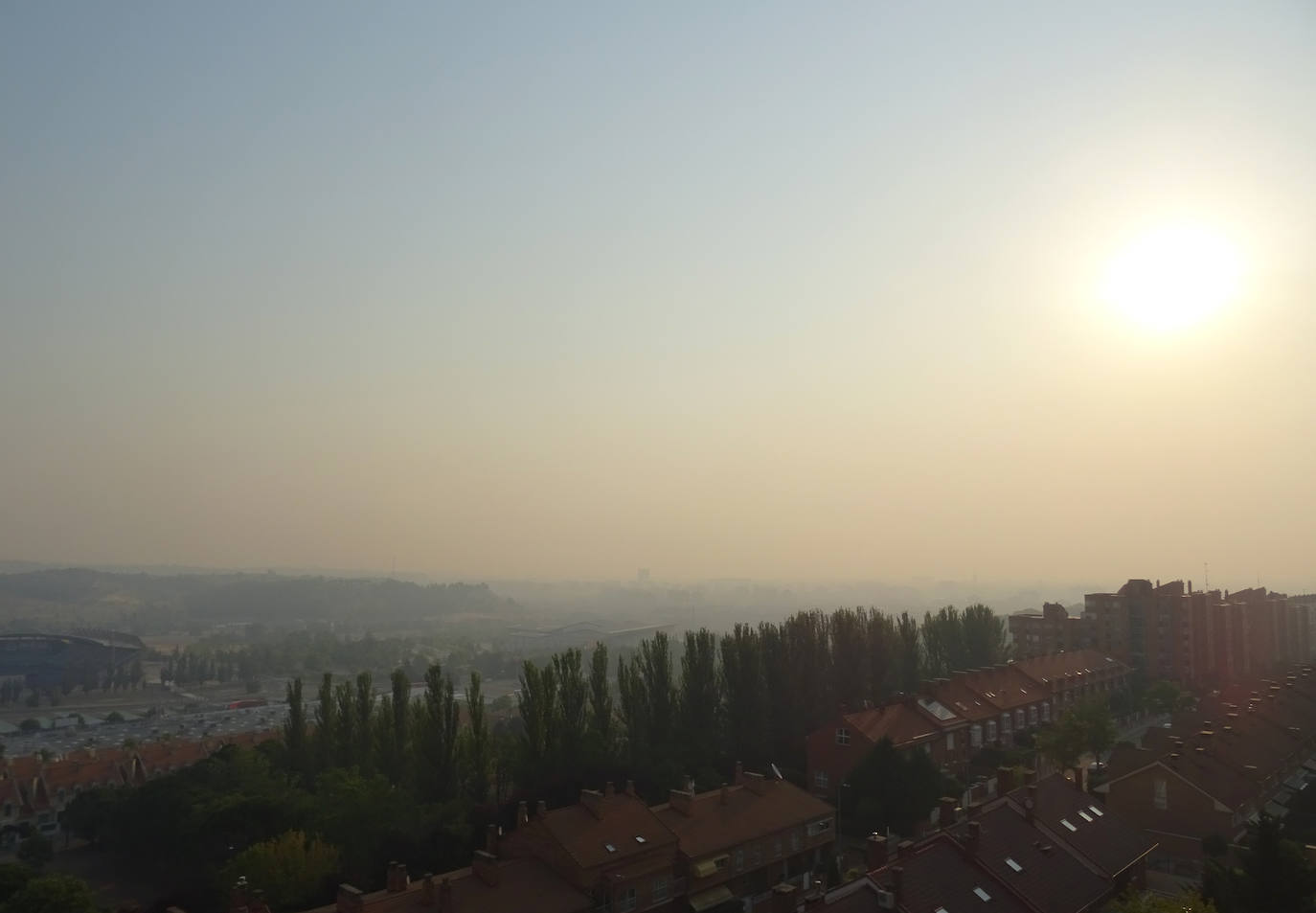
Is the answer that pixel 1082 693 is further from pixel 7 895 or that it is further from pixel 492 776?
pixel 7 895

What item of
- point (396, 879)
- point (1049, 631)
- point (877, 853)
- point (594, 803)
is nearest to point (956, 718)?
point (594, 803)

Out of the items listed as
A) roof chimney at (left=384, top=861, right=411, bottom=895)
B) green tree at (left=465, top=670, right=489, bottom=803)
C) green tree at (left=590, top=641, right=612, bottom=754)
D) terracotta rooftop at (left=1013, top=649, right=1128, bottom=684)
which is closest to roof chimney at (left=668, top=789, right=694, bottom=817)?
roof chimney at (left=384, top=861, right=411, bottom=895)

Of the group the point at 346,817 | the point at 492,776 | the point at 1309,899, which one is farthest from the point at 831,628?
the point at 1309,899

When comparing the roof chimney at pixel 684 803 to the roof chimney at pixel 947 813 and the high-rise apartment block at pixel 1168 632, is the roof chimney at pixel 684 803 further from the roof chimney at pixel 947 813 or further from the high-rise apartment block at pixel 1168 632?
the high-rise apartment block at pixel 1168 632

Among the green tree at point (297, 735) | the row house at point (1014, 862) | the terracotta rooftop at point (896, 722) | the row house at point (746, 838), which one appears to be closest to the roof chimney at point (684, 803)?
the row house at point (746, 838)

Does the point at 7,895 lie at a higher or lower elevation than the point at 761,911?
higher

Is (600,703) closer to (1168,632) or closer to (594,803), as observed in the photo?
(594,803)
